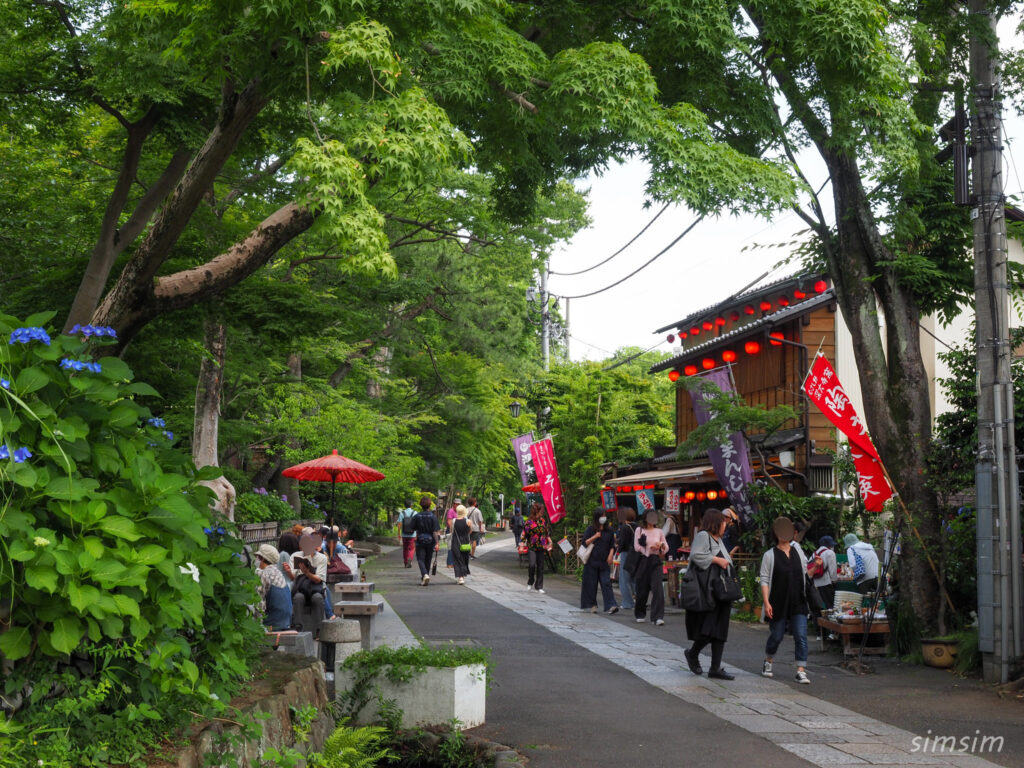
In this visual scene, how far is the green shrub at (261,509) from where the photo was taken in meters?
23.5

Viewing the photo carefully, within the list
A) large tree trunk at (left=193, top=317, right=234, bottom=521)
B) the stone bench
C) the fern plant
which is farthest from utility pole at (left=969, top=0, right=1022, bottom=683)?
large tree trunk at (left=193, top=317, right=234, bottom=521)

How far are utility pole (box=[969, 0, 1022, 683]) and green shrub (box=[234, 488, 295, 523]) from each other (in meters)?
15.7

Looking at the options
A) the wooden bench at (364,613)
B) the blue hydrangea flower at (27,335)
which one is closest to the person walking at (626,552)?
the wooden bench at (364,613)

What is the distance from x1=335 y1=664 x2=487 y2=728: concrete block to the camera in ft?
25.7

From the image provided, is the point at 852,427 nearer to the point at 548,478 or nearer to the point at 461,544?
the point at 461,544

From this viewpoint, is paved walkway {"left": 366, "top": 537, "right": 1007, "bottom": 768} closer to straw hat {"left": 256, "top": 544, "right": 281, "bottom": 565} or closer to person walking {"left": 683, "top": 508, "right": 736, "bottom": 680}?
person walking {"left": 683, "top": 508, "right": 736, "bottom": 680}

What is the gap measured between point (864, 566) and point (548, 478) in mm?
13691

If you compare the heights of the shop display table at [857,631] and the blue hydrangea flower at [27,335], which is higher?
the blue hydrangea flower at [27,335]

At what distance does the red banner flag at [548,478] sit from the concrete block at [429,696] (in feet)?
64.5

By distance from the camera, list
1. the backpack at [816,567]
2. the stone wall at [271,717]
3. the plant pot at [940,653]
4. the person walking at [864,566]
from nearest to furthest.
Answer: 1. the stone wall at [271,717]
2. the plant pot at [940,653]
3. the backpack at [816,567]
4. the person walking at [864,566]

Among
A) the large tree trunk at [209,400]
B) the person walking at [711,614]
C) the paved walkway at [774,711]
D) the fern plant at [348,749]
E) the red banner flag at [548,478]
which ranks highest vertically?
the large tree trunk at [209,400]

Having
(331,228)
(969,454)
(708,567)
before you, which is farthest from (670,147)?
(969,454)

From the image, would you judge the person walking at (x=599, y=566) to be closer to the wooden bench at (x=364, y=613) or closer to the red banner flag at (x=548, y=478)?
the wooden bench at (x=364, y=613)

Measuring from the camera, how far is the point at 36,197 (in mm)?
14758
